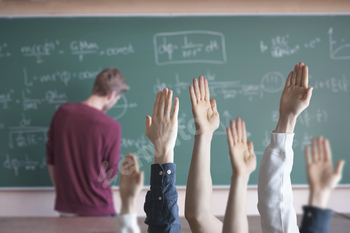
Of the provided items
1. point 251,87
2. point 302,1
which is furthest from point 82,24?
point 302,1

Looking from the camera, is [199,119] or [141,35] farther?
[141,35]

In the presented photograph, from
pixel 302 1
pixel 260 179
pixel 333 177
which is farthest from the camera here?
pixel 302 1

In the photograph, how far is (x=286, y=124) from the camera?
0.35 m

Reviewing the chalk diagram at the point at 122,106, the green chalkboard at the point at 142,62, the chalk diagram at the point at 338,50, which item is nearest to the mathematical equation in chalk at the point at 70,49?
the green chalkboard at the point at 142,62

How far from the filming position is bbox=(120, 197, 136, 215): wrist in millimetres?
299

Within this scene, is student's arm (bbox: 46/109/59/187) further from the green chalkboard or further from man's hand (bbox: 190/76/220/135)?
man's hand (bbox: 190/76/220/135)

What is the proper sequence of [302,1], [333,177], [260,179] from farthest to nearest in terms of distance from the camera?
[302,1] → [260,179] → [333,177]

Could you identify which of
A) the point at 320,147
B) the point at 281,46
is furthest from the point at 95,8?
the point at 320,147

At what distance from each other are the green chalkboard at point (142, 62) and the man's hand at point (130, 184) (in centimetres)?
178

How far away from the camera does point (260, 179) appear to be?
34cm

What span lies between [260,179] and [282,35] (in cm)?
199

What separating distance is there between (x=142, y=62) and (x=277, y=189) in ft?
6.20

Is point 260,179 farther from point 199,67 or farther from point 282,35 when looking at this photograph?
point 282,35

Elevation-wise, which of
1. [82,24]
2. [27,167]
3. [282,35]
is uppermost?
[82,24]
